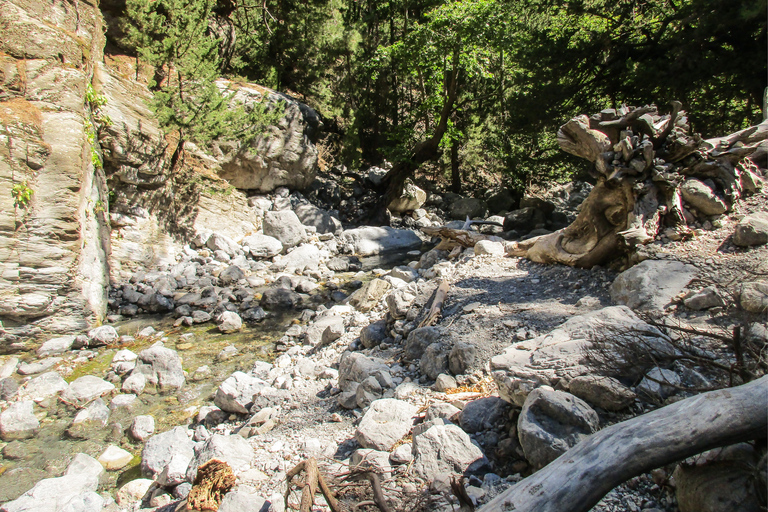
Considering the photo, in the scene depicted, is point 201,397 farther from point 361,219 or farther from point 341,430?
point 361,219

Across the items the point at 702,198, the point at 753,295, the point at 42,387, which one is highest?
the point at 702,198

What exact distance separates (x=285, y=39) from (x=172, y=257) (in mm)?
9185

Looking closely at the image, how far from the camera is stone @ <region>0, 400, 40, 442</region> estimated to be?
3977 mm

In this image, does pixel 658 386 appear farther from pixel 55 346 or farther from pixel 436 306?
pixel 55 346

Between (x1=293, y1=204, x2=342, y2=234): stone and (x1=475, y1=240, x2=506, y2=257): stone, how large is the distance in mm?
5907

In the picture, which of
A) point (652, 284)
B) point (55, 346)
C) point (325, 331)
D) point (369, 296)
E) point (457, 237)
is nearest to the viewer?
point (652, 284)

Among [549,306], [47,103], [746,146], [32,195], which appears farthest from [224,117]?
[746,146]

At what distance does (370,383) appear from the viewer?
3.81 meters

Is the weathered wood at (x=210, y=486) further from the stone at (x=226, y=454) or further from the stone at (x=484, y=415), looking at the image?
A: the stone at (x=484, y=415)

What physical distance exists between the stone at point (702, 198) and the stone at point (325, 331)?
428 cm

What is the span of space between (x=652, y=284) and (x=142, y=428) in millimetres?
4877

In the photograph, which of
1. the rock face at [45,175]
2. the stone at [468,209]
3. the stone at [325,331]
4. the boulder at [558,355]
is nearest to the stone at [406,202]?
the stone at [468,209]

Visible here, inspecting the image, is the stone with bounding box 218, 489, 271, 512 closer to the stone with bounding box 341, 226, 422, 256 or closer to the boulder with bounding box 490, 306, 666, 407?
the boulder with bounding box 490, 306, 666, 407

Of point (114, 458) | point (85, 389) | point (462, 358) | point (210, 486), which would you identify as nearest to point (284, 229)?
point (85, 389)
